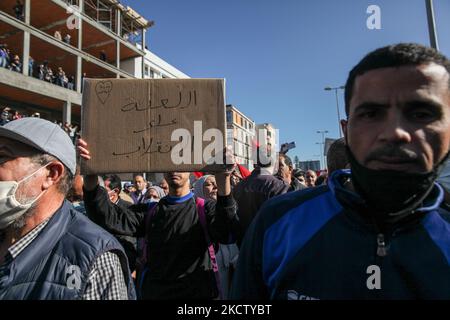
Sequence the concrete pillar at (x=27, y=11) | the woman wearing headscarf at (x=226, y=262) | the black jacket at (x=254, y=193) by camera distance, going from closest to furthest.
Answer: the woman wearing headscarf at (x=226, y=262) → the black jacket at (x=254, y=193) → the concrete pillar at (x=27, y=11)

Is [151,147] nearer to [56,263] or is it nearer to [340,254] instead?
[56,263]

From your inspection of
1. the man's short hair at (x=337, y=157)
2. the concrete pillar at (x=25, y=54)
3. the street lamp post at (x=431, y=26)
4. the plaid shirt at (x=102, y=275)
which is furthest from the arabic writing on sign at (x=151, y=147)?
the concrete pillar at (x=25, y=54)

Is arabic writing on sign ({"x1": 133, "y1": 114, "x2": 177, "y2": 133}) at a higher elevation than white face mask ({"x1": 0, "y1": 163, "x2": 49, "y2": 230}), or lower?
higher

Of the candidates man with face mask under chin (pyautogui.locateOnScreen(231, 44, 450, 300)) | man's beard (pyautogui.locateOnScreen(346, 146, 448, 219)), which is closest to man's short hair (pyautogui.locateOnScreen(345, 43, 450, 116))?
man with face mask under chin (pyautogui.locateOnScreen(231, 44, 450, 300))

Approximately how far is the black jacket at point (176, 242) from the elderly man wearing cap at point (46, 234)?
0.88 m

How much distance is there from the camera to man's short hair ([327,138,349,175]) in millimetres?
2469

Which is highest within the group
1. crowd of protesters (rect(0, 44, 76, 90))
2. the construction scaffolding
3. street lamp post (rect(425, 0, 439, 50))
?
the construction scaffolding

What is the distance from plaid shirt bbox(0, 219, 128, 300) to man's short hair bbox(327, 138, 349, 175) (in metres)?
1.72

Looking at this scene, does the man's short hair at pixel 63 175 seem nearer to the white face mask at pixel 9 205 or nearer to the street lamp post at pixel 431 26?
the white face mask at pixel 9 205

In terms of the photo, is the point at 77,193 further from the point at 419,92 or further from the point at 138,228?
the point at 419,92

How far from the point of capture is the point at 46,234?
1.42 m

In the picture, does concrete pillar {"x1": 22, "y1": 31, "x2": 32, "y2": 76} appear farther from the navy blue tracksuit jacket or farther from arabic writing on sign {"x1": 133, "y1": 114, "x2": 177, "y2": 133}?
the navy blue tracksuit jacket

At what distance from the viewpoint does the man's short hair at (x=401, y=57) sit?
1122mm
